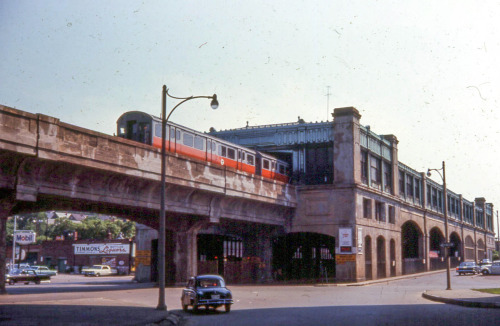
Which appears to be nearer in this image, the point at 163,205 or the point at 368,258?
the point at 163,205

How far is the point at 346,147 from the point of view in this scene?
5181 cm

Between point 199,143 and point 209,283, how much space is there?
56.5ft

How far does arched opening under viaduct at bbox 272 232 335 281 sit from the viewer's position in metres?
55.7

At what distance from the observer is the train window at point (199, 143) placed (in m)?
38.0

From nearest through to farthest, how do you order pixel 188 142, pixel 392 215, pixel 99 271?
1. pixel 188 142
2. pixel 392 215
3. pixel 99 271

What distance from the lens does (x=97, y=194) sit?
29.0 meters

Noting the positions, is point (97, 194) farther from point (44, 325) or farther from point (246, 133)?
point (246, 133)

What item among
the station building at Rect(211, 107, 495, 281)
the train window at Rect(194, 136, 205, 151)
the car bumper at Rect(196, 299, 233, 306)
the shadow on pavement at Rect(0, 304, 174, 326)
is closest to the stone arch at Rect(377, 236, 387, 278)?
the station building at Rect(211, 107, 495, 281)

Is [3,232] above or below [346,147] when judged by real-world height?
below

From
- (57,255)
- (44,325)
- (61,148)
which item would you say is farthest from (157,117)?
(57,255)

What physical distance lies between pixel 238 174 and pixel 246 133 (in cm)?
1944

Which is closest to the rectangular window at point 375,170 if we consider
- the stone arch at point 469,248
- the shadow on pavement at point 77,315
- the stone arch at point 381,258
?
the stone arch at point 381,258

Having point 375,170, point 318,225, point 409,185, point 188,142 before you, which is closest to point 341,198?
point 318,225

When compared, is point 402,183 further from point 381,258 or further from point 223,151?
point 223,151
